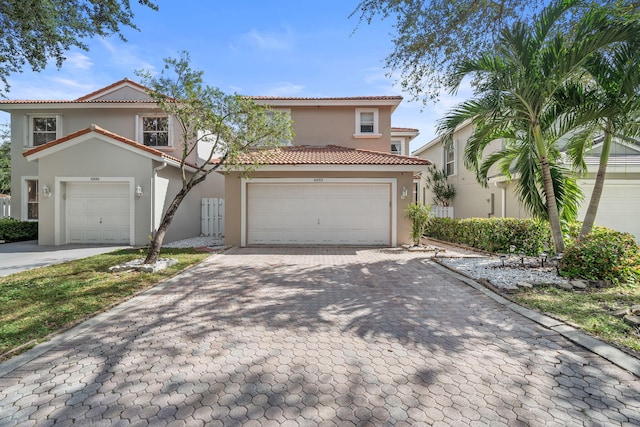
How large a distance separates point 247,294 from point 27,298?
12.2ft

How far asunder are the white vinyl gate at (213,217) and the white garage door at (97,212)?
3.61m

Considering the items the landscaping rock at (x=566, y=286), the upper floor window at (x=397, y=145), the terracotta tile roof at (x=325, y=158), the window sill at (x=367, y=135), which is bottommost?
the landscaping rock at (x=566, y=286)

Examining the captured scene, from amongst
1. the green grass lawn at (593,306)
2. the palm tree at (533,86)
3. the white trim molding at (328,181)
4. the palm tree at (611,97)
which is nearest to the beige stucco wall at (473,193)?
the white trim molding at (328,181)

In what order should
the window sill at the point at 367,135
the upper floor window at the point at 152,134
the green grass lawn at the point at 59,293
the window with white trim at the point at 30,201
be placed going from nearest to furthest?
the green grass lawn at the point at 59,293 < the window with white trim at the point at 30,201 < the window sill at the point at 367,135 < the upper floor window at the point at 152,134

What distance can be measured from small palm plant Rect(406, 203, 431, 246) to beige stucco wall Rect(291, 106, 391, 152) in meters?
4.72

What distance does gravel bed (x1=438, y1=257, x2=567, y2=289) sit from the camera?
678 centimetres

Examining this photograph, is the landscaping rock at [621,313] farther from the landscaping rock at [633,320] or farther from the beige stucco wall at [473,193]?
the beige stucco wall at [473,193]

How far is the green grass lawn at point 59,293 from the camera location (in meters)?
4.22

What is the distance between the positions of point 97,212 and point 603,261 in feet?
50.7

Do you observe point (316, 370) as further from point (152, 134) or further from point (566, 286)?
point (152, 134)

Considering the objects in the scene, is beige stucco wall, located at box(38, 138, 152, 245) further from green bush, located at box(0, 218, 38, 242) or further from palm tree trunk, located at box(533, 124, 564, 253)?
palm tree trunk, located at box(533, 124, 564, 253)

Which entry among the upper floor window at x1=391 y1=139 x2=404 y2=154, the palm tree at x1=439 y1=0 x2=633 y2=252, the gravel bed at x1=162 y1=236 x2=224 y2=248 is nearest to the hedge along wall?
the palm tree at x1=439 y1=0 x2=633 y2=252

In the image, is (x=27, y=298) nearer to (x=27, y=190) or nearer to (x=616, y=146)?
(x=27, y=190)

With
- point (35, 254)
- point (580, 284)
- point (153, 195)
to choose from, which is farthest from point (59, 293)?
point (580, 284)
